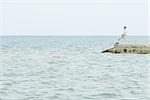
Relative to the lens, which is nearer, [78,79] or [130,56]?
[78,79]

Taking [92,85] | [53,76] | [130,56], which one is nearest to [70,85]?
[92,85]

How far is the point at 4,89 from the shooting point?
26547 millimetres

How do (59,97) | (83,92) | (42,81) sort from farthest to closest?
(42,81), (83,92), (59,97)

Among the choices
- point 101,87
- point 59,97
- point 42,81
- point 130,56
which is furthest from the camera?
A: point 130,56

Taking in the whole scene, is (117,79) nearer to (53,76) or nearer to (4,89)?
(53,76)

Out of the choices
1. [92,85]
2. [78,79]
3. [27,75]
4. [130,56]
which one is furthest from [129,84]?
[130,56]

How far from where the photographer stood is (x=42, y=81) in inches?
1202

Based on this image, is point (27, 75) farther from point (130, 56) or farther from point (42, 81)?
point (130, 56)

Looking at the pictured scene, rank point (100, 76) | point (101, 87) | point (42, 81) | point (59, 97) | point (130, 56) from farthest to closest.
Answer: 1. point (130, 56)
2. point (100, 76)
3. point (42, 81)
4. point (101, 87)
5. point (59, 97)

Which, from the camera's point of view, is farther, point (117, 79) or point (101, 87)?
point (117, 79)

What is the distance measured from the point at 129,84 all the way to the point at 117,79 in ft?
9.63

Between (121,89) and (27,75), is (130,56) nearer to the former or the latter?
(27,75)

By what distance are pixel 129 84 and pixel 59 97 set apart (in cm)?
682

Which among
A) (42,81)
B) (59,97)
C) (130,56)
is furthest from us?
(130,56)
